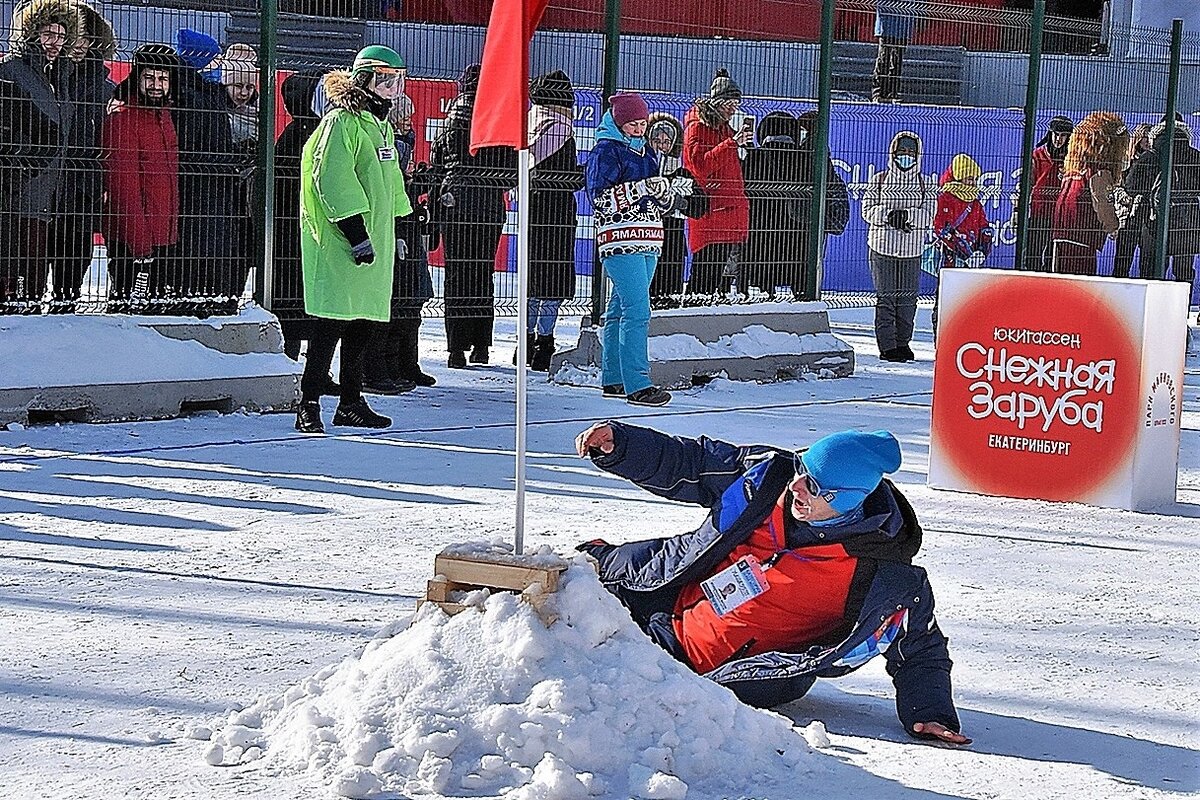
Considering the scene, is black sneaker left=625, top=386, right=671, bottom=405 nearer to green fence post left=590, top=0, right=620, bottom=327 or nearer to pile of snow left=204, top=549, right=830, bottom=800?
green fence post left=590, top=0, right=620, bottom=327

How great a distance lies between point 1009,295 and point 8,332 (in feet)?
17.0

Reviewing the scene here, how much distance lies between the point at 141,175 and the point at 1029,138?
7817mm

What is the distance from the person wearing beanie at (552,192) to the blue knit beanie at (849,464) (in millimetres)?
7243

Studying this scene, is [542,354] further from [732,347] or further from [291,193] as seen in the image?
Answer: [291,193]

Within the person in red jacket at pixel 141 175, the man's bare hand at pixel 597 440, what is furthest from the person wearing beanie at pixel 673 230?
the man's bare hand at pixel 597 440

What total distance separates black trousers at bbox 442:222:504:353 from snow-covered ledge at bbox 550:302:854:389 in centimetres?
65

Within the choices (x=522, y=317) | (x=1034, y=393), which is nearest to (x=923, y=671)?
(x=522, y=317)

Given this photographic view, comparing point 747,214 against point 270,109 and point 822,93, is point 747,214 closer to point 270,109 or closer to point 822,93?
point 822,93

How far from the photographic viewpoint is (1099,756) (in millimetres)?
4656

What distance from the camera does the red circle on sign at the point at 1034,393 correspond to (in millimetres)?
8016

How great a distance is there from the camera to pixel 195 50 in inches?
399

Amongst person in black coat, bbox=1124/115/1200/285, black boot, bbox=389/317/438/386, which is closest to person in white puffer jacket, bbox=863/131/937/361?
person in black coat, bbox=1124/115/1200/285

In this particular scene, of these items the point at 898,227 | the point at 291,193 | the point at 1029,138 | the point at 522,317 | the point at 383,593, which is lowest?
the point at 383,593

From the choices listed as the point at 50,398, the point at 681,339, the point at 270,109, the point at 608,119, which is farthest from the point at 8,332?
the point at 681,339
